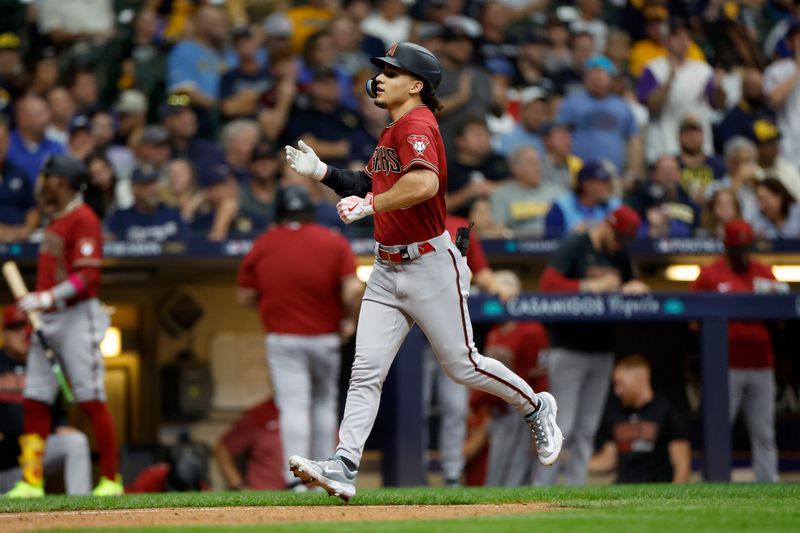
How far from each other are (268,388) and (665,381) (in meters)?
2.99

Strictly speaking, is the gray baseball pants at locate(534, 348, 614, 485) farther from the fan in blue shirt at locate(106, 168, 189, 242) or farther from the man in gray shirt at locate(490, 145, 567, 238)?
the fan in blue shirt at locate(106, 168, 189, 242)

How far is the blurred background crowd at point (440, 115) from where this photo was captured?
10.4 metres

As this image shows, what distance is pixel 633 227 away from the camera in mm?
8578

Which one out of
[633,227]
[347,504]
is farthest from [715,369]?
[347,504]

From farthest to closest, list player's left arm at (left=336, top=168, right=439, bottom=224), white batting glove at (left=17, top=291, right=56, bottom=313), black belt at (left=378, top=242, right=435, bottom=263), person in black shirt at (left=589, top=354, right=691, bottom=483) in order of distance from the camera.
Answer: person in black shirt at (left=589, top=354, right=691, bottom=483) → white batting glove at (left=17, top=291, right=56, bottom=313) → black belt at (left=378, top=242, right=435, bottom=263) → player's left arm at (left=336, top=168, right=439, bottom=224)

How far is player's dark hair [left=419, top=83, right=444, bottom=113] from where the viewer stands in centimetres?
578

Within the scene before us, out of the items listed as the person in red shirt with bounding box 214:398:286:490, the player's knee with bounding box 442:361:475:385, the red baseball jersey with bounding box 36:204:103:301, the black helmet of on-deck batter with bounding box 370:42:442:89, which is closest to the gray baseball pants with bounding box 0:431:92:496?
the red baseball jersey with bounding box 36:204:103:301

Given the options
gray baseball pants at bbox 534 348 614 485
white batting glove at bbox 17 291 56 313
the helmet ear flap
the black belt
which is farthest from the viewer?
gray baseball pants at bbox 534 348 614 485

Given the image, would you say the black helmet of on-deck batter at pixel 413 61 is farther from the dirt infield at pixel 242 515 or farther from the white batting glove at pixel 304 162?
the dirt infield at pixel 242 515

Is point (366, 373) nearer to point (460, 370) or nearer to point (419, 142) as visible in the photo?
point (460, 370)

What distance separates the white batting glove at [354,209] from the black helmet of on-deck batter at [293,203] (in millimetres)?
2676

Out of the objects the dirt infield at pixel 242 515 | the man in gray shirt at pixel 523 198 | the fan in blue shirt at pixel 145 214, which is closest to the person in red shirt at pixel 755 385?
the man in gray shirt at pixel 523 198

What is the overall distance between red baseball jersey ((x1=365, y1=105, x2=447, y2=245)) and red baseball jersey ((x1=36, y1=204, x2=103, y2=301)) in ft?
8.17

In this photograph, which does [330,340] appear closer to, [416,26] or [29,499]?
[29,499]
